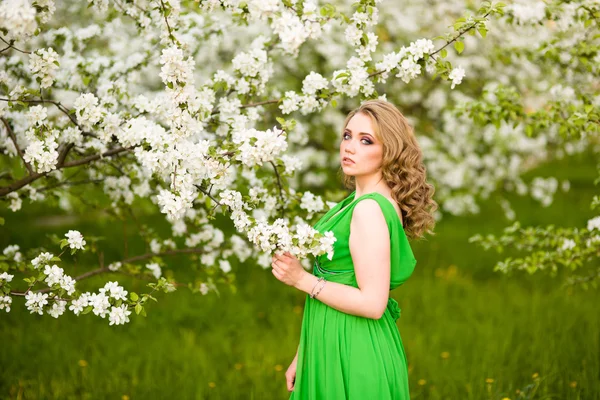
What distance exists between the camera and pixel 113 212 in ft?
12.3

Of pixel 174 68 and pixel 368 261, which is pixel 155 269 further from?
pixel 368 261

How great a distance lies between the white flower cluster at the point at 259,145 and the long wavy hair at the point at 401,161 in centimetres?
44

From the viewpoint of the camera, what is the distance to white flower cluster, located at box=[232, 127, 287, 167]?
2.24 metres

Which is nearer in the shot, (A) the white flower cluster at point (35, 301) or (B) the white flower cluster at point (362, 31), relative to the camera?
(A) the white flower cluster at point (35, 301)

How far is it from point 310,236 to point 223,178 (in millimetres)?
467

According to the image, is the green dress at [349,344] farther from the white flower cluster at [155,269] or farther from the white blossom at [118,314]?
the white flower cluster at [155,269]

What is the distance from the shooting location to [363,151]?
2.44 metres

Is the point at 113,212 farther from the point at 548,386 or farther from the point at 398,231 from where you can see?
the point at 548,386

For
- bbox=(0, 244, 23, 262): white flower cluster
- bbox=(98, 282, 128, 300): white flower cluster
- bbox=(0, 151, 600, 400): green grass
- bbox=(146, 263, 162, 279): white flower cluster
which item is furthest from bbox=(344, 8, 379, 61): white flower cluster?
bbox=(0, 151, 600, 400): green grass

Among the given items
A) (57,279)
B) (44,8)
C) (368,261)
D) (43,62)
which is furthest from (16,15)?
(368,261)

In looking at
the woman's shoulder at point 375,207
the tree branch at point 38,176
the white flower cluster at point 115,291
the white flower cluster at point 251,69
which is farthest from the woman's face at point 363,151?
the tree branch at point 38,176

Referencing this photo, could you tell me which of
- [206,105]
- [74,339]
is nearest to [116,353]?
[74,339]

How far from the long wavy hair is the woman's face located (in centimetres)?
2

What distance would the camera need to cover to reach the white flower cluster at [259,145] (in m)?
2.24
